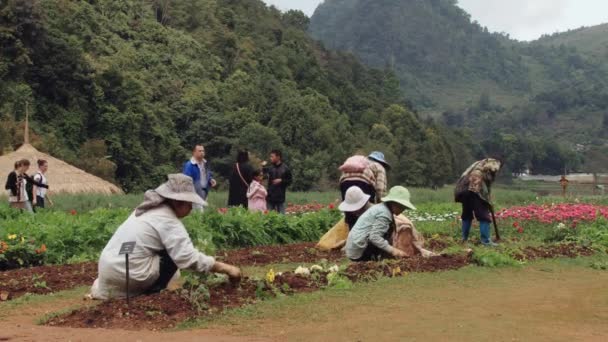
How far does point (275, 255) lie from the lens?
12.2 m

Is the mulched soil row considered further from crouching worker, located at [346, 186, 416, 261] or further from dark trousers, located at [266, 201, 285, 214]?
dark trousers, located at [266, 201, 285, 214]

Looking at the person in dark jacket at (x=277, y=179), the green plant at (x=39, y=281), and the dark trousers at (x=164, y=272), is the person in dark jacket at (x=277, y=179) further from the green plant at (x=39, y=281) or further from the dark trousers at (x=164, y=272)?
the dark trousers at (x=164, y=272)

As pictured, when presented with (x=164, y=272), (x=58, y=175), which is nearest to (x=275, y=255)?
(x=164, y=272)

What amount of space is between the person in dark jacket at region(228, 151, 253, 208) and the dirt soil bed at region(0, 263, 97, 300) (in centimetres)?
574

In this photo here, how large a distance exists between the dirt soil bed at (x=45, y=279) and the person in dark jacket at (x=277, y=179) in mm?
5523

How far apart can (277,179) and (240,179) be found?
3.49ft

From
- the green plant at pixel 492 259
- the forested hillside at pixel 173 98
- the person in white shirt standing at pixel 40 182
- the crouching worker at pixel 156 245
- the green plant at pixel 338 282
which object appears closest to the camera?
the crouching worker at pixel 156 245

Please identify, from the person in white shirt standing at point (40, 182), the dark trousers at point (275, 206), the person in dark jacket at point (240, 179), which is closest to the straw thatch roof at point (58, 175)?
the person in white shirt standing at point (40, 182)

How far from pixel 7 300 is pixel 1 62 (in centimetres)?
3574

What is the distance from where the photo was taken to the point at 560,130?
14188cm

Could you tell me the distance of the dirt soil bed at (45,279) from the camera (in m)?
8.87

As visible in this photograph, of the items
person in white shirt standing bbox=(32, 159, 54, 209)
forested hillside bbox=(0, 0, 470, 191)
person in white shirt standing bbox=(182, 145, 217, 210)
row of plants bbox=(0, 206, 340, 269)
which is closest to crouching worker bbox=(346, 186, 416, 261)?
row of plants bbox=(0, 206, 340, 269)

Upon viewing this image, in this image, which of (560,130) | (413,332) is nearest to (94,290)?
(413,332)

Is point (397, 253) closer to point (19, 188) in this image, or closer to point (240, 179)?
point (240, 179)
